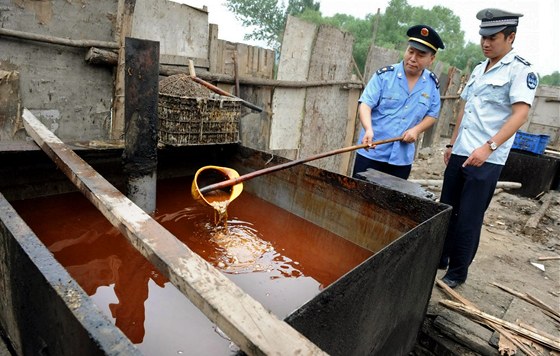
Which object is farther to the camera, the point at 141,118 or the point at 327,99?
the point at 327,99

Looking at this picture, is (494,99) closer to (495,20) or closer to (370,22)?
(495,20)

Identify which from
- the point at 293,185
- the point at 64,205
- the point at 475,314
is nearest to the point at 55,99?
the point at 64,205

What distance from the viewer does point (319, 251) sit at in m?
2.67

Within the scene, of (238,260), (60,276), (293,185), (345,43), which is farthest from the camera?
(345,43)

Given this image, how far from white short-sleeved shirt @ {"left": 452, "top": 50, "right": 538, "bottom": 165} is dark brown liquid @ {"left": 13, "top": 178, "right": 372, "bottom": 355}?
1.32 metres

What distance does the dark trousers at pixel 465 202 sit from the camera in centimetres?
277

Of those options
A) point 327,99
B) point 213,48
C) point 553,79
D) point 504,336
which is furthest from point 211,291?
point 553,79

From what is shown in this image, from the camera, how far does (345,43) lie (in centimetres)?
521

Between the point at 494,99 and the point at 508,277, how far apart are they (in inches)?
71.8

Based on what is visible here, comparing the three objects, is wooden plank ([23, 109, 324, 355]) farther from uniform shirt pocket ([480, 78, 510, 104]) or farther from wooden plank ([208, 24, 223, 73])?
wooden plank ([208, 24, 223, 73])

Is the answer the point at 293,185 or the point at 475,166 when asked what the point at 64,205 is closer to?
the point at 293,185

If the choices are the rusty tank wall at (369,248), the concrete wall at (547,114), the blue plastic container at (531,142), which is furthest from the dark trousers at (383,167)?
the concrete wall at (547,114)

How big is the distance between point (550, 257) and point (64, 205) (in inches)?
198

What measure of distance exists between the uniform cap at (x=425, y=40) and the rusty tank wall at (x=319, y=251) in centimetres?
141
